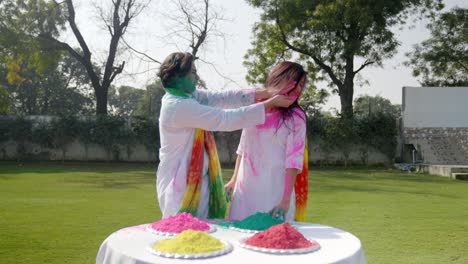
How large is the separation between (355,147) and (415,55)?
23.2 feet

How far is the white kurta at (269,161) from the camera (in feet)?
7.11

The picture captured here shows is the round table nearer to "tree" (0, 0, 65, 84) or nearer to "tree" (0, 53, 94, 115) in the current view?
"tree" (0, 0, 65, 84)

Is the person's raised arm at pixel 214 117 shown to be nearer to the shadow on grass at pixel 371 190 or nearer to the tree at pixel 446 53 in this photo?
the shadow on grass at pixel 371 190

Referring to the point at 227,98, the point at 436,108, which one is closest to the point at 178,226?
the point at 227,98

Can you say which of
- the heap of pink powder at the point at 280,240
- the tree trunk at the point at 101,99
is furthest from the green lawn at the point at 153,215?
the tree trunk at the point at 101,99

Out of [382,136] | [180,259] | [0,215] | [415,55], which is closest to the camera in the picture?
[180,259]

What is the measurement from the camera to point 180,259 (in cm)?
148

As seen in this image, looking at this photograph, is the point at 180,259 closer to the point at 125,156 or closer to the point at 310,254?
the point at 310,254

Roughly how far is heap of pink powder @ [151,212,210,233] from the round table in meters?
0.05

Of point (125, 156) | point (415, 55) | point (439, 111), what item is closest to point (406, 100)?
point (439, 111)

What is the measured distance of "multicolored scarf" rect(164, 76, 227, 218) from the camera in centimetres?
214

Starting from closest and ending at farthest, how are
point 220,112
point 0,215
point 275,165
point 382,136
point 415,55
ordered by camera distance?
point 220,112 → point 275,165 → point 0,215 → point 382,136 → point 415,55

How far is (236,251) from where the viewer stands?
159 cm

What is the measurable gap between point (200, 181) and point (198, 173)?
4 centimetres
